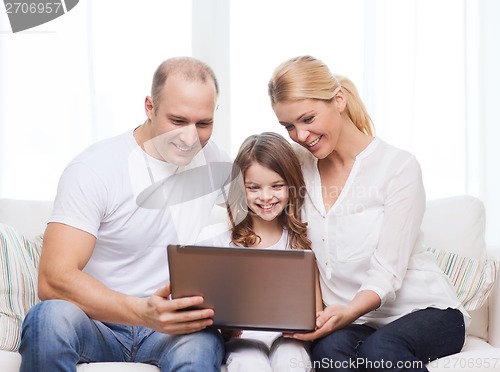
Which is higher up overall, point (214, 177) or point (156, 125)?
point (156, 125)

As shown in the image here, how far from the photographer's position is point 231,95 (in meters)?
3.00

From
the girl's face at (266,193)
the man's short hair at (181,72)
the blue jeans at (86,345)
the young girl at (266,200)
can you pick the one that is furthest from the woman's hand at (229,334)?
the man's short hair at (181,72)

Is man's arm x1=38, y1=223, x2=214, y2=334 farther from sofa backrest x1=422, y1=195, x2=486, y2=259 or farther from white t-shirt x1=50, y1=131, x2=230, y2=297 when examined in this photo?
sofa backrest x1=422, y1=195, x2=486, y2=259

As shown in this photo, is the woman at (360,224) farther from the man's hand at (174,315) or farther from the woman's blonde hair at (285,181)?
the man's hand at (174,315)

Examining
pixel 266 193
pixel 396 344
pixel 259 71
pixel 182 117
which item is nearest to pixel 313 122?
pixel 266 193

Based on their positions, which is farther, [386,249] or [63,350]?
[386,249]

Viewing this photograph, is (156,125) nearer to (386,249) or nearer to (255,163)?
(255,163)

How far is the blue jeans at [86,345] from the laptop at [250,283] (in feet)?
0.29

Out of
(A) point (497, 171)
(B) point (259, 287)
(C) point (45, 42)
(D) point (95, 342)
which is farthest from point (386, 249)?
(C) point (45, 42)

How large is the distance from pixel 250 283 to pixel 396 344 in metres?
0.39

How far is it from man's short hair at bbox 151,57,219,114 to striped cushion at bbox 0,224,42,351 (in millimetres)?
585

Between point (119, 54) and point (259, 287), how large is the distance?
1.57m

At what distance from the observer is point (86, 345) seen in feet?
5.72

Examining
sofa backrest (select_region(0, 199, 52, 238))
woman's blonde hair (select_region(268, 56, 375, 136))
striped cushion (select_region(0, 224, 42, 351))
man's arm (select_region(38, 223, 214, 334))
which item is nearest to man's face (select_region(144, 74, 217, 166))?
woman's blonde hair (select_region(268, 56, 375, 136))
